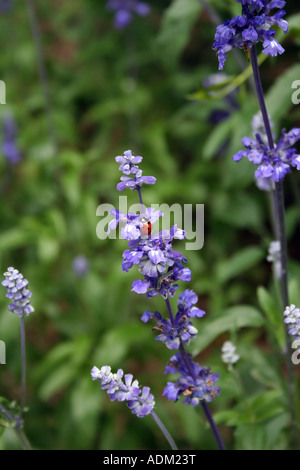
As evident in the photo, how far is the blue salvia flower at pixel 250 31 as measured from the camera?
5.47ft

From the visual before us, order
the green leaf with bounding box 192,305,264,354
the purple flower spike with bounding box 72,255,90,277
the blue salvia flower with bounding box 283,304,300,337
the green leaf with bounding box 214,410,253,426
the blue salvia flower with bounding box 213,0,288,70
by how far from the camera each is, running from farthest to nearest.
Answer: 1. the purple flower spike with bounding box 72,255,90,277
2. the green leaf with bounding box 192,305,264,354
3. the green leaf with bounding box 214,410,253,426
4. the blue salvia flower with bounding box 283,304,300,337
5. the blue salvia flower with bounding box 213,0,288,70

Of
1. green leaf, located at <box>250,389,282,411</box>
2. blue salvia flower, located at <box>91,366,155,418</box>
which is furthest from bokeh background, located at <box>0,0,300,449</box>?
blue salvia flower, located at <box>91,366,155,418</box>

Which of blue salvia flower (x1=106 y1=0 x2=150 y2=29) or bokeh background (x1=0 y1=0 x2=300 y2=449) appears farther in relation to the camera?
blue salvia flower (x1=106 y1=0 x2=150 y2=29)

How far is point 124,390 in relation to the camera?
71.1 inches

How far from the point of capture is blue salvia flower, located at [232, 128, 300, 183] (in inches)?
71.6

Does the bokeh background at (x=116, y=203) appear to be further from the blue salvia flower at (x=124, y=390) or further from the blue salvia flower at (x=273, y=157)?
the blue salvia flower at (x=273, y=157)

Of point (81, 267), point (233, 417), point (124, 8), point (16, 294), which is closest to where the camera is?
point (16, 294)

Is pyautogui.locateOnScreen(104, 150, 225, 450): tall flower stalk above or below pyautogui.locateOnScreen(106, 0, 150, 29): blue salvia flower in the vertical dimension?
below

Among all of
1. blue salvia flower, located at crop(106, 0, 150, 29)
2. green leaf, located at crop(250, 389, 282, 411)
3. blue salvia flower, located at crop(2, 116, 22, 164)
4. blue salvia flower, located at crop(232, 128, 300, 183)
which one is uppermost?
blue salvia flower, located at crop(106, 0, 150, 29)

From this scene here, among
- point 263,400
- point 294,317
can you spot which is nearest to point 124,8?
point 263,400

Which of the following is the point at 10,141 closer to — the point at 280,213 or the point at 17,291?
the point at 17,291

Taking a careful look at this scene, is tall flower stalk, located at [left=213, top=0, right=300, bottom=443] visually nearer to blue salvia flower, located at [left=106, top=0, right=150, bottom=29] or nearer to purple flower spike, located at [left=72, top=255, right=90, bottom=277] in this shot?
purple flower spike, located at [left=72, top=255, right=90, bottom=277]

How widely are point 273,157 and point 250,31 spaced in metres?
0.41
